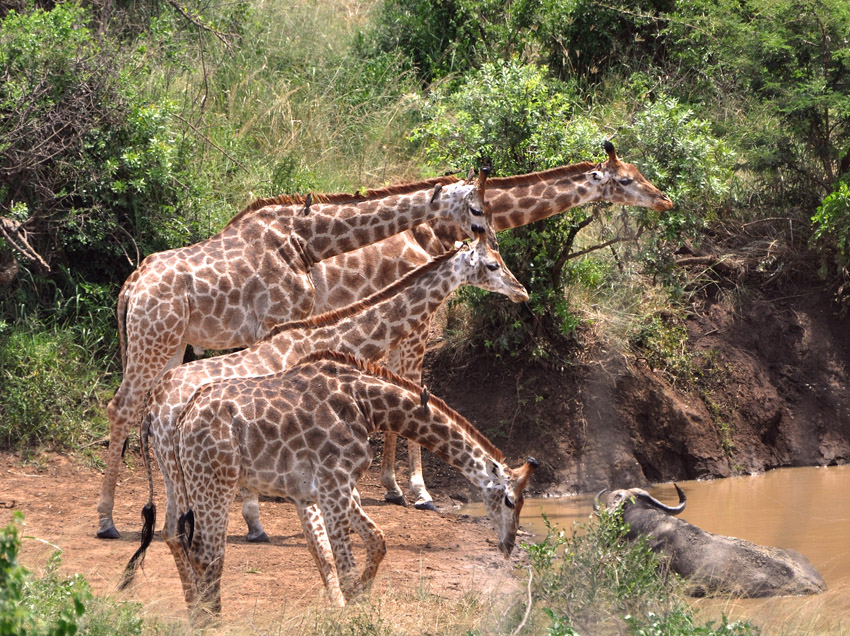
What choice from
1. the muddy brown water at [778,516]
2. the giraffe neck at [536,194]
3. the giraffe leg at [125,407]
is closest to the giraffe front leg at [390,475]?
the muddy brown water at [778,516]

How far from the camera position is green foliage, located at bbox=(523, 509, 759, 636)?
20.9 feet

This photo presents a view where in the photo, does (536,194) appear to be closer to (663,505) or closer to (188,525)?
(663,505)

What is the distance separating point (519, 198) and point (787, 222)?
18.4 ft

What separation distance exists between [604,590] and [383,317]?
2.58 m

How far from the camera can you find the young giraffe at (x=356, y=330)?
7.36m

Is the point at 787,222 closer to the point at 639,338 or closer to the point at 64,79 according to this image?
the point at 639,338

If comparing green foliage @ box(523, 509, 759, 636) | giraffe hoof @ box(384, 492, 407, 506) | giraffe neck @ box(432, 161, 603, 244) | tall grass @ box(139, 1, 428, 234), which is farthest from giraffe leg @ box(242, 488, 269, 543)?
tall grass @ box(139, 1, 428, 234)

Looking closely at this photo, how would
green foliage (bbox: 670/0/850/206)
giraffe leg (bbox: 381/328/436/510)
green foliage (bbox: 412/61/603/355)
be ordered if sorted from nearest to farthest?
1. giraffe leg (bbox: 381/328/436/510)
2. green foliage (bbox: 412/61/603/355)
3. green foliage (bbox: 670/0/850/206)

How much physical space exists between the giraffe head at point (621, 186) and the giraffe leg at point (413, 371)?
2.07 metres

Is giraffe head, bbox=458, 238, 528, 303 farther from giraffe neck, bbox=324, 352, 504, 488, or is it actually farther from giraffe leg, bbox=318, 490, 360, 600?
giraffe leg, bbox=318, 490, 360, 600

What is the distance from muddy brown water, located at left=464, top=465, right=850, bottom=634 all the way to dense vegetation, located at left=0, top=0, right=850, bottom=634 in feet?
6.17

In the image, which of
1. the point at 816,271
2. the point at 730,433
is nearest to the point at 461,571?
the point at 730,433

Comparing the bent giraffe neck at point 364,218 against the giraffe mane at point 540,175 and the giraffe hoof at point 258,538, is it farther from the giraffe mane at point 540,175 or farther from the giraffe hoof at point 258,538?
the giraffe hoof at point 258,538

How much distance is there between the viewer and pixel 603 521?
738 cm
